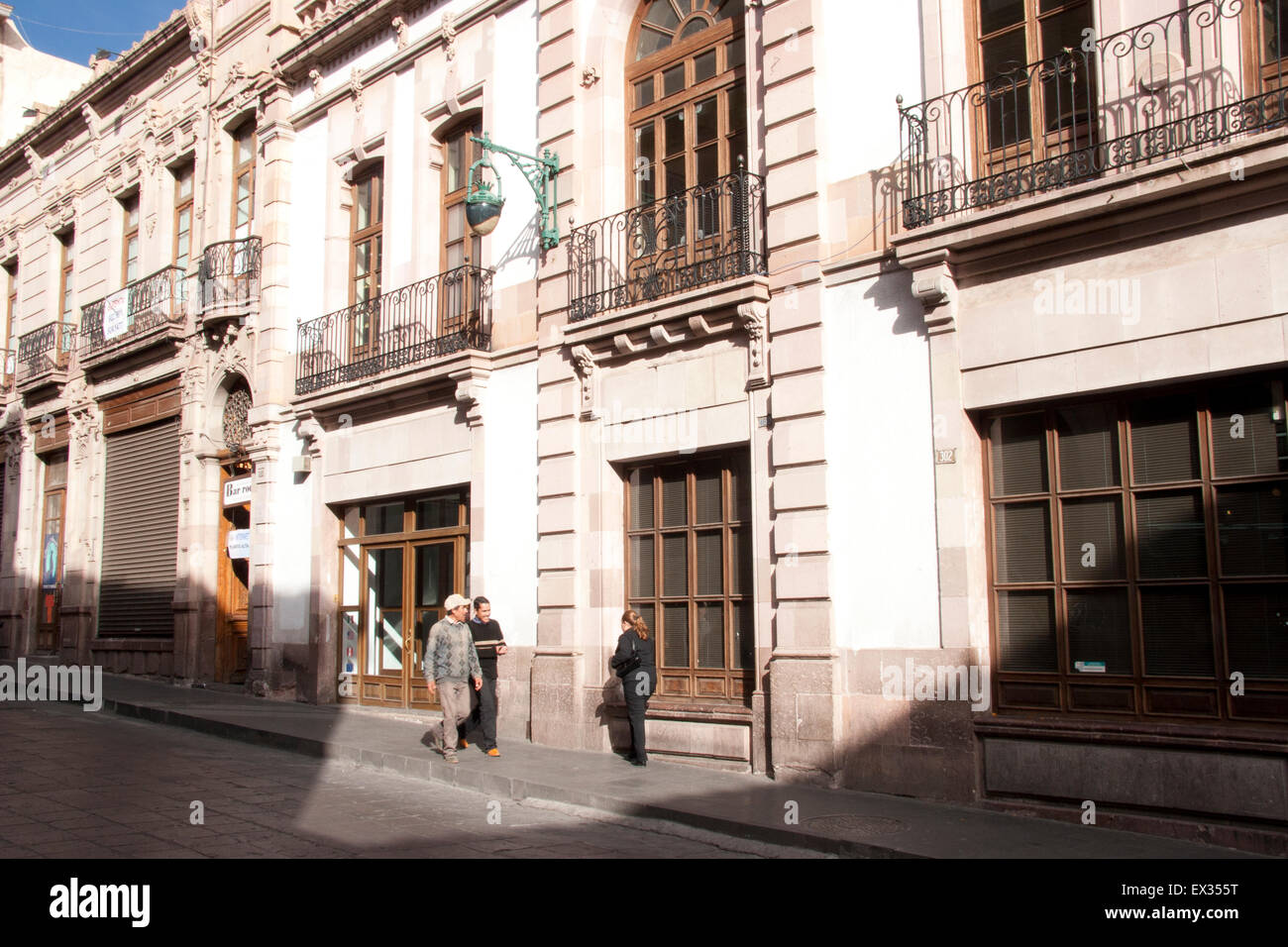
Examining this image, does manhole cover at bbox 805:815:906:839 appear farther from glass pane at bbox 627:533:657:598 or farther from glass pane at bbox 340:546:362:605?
glass pane at bbox 340:546:362:605

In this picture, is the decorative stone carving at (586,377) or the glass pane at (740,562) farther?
the decorative stone carving at (586,377)

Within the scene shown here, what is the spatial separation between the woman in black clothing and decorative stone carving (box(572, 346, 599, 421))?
106 inches

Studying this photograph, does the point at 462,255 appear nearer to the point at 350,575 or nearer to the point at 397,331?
the point at 397,331

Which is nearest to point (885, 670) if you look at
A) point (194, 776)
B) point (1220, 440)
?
point (1220, 440)

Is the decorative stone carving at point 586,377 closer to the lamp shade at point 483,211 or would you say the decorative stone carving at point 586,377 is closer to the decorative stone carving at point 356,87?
the lamp shade at point 483,211

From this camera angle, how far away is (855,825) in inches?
348

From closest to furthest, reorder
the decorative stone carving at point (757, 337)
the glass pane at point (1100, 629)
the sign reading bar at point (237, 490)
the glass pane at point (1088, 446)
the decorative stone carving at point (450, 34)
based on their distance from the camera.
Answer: the glass pane at point (1100, 629), the glass pane at point (1088, 446), the decorative stone carving at point (757, 337), the decorative stone carving at point (450, 34), the sign reading bar at point (237, 490)

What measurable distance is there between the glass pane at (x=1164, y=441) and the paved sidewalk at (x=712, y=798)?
279cm

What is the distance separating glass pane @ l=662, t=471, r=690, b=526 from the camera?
42.3 ft

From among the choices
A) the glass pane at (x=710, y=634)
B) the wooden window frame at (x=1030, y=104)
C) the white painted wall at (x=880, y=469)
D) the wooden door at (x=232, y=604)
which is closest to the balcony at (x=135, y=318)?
the wooden door at (x=232, y=604)

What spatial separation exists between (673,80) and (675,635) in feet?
21.1

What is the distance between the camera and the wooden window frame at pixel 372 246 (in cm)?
1756

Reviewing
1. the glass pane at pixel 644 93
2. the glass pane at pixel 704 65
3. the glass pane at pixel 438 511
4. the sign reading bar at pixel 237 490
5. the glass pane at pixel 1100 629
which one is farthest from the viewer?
the sign reading bar at pixel 237 490

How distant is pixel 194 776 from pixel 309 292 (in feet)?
32.0
